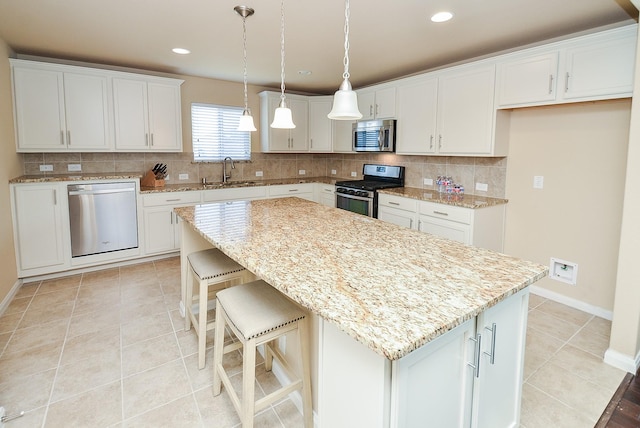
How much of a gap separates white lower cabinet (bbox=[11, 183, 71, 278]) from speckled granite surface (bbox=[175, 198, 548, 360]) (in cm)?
231

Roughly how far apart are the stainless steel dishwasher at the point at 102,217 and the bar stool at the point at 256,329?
8.93 feet

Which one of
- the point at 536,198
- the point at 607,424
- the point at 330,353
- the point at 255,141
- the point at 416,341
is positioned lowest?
the point at 607,424

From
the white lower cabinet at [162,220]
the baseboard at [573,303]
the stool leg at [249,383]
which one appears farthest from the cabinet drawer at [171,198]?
the baseboard at [573,303]

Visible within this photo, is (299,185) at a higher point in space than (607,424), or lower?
higher

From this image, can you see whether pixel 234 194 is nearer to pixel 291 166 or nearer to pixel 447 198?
pixel 291 166

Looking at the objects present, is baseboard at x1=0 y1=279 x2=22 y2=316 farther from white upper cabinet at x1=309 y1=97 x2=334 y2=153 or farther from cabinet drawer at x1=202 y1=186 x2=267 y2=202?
white upper cabinet at x1=309 y1=97 x2=334 y2=153

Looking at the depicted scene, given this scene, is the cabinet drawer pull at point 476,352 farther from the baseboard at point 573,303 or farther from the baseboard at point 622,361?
the baseboard at point 573,303

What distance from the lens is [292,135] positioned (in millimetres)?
5348

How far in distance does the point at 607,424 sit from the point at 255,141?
4.92m

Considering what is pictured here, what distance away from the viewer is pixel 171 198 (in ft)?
13.8

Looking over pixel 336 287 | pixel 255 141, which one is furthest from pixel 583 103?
pixel 255 141

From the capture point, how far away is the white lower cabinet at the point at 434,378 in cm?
104

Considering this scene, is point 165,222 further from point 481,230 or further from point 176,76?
point 481,230

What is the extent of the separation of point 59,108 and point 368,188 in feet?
11.7
